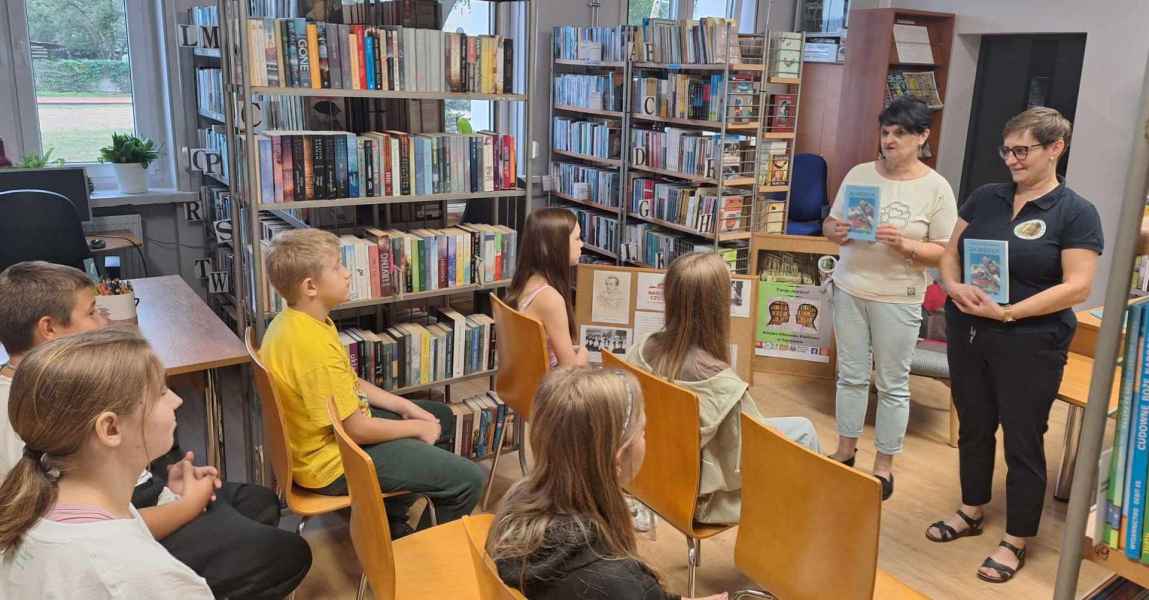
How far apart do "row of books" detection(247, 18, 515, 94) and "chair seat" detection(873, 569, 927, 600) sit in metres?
2.34

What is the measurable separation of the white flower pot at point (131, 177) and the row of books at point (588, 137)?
286 cm

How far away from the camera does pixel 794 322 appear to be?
15.6 ft

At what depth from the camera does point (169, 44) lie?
516cm

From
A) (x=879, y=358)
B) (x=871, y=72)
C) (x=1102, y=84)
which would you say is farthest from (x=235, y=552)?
(x=1102, y=84)

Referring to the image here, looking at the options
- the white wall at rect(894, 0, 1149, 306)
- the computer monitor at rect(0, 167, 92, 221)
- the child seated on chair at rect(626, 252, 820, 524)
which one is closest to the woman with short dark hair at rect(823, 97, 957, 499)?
the child seated on chair at rect(626, 252, 820, 524)

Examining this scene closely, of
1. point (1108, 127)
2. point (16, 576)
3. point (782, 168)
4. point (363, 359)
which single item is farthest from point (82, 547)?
point (1108, 127)

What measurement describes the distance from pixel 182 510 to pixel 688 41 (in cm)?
401

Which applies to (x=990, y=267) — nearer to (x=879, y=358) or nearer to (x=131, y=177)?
(x=879, y=358)

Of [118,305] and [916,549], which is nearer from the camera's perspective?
[118,305]

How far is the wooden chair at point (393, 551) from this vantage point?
1.76 meters

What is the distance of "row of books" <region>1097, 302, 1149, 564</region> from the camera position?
102 cm

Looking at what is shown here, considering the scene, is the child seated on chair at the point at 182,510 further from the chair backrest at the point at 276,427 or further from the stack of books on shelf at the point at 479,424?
the stack of books on shelf at the point at 479,424

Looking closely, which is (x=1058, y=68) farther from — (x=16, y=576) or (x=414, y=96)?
(x=16, y=576)

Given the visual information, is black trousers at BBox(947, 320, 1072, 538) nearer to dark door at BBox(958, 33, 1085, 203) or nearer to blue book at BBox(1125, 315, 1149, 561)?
blue book at BBox(1125, 315, 1149, 561)
